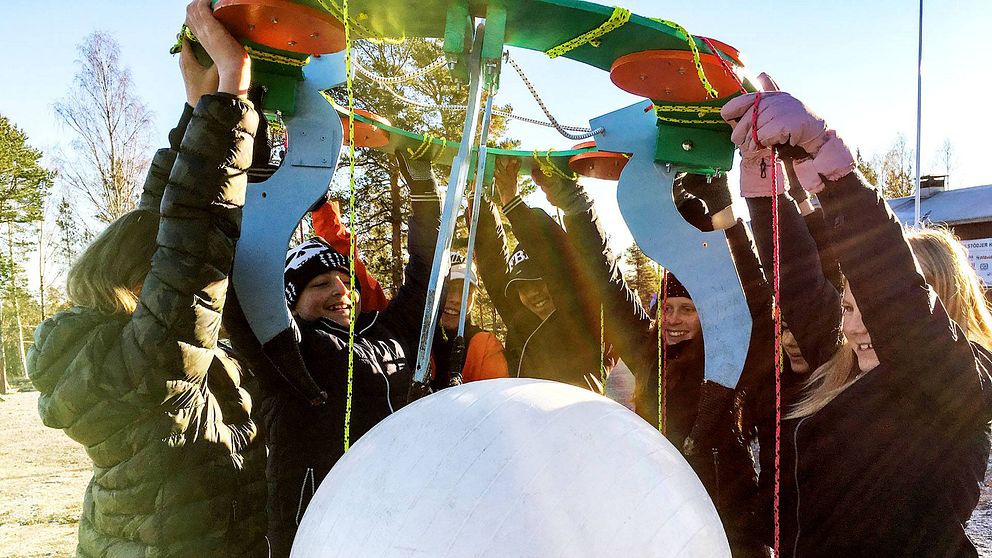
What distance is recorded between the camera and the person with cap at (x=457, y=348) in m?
2.14

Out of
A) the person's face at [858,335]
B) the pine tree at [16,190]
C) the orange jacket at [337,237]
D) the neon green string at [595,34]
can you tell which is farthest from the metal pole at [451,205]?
the pine tree at [16,190]

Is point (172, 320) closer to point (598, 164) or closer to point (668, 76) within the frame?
point (668, 76)

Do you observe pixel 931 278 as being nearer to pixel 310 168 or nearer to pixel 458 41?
pixel 458 41

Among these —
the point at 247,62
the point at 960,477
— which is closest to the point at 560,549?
the point at 960,477

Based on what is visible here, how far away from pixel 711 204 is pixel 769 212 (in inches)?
13.7

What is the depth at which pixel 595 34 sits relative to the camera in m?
1.47

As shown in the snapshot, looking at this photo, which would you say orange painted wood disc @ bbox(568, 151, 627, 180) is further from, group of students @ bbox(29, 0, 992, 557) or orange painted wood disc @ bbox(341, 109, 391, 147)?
orange painted wood disc @ bbox(341, 109, 391, 147)

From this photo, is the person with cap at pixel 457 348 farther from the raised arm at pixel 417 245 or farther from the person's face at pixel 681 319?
the person's face at pixel 681 319

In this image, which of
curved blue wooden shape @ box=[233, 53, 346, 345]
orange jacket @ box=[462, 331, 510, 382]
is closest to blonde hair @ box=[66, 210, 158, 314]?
curved blue wooden shape @ box=[233, 53, 346, 345]

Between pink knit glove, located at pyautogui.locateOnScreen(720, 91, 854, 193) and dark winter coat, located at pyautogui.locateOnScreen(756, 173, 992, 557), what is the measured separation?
5cm

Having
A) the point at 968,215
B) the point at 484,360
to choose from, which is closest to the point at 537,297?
the point at 484,360

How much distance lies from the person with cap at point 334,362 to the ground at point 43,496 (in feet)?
13.9

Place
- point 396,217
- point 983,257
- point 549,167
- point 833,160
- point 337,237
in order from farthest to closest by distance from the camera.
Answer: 1. point 983,257
2. point 396,217
3. point 337,237
4. point 549,167
5. point 833,160

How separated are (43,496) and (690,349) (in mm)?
7672
